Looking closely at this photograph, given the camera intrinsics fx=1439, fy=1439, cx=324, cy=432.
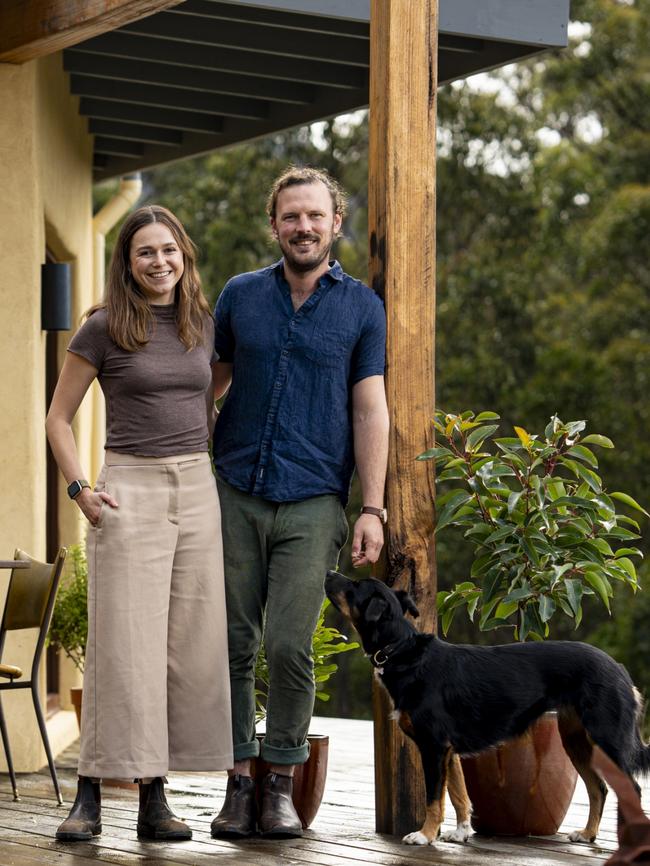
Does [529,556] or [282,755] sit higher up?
[529,556]

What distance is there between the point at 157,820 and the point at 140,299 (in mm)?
1669

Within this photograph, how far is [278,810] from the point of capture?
15.3ft

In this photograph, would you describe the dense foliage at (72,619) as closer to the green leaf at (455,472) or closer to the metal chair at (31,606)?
the metal chair at (31,606)

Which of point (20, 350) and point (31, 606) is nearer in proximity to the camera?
point (31, 606)

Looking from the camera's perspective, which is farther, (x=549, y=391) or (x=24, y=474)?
(x=549, y=391)

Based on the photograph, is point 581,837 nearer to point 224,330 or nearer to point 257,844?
point 257,844

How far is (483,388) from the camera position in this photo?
17.8 meters

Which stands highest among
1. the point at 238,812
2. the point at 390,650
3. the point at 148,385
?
the point at 148,385

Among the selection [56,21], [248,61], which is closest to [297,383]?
[56,21]

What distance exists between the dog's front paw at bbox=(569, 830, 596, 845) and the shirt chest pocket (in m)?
1.75

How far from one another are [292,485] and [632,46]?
15.8 meters

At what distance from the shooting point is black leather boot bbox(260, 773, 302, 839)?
4.64m

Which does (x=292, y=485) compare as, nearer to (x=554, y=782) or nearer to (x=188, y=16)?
(x=554, y=782)

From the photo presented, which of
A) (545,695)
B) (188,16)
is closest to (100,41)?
(188,16)
